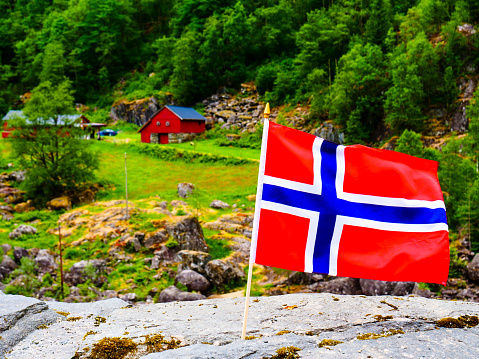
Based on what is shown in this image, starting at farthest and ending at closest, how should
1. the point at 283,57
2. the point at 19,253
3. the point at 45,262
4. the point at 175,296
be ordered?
the point at 283,57 → the point at 19,253 → the point at 45,262 → the point at 175,296

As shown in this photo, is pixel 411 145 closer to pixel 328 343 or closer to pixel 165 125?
pixel 328 343

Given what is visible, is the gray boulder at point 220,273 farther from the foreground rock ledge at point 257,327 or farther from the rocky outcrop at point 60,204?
the rocky outcrop at point 60,204

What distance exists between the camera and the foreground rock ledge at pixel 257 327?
401 centimetres

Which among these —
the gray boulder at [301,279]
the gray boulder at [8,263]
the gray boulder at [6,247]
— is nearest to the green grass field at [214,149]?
the gray boulder at [301,279]

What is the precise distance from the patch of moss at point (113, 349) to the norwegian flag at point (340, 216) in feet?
5.98

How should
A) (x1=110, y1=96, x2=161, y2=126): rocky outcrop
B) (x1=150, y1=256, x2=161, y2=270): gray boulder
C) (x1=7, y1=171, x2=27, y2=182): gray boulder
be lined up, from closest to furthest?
(x1=150, y1=256, x2=161, y2=270): gray boulder < (x1=7, y1=171, x2=27, y2=182): gray boulder < (x1=110, y1=96, x2=161, y2=126): rocky outcrop

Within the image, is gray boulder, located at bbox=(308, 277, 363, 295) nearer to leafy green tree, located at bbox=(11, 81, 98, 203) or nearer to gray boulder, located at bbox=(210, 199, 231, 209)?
gray boulder, located at bbox=(210, 199, 231, 209)

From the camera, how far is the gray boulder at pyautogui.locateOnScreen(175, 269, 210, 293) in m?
18.1

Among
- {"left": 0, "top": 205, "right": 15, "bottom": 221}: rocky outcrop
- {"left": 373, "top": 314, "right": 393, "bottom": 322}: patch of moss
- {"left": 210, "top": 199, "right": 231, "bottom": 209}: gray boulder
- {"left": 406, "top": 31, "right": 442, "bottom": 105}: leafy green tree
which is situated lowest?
{"left": 0, "top": 205, "right": 15, "bottom": 221}: rocky outcrop

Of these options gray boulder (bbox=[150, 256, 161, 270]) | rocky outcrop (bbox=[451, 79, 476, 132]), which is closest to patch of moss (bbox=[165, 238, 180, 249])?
gray boulder (bbox=[150, 256, 161, 270])

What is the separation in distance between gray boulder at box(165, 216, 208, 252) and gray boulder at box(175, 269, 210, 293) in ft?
8.64

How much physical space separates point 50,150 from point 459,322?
1256 inches

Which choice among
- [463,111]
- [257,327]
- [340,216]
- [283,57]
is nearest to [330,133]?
[463,111]

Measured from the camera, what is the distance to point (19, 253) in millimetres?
20281
